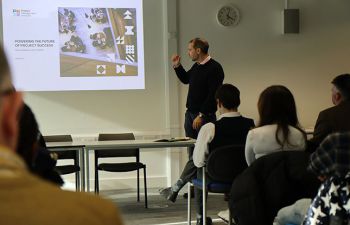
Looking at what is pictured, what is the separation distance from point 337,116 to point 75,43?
11.5 feet

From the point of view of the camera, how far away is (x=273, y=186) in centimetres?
218

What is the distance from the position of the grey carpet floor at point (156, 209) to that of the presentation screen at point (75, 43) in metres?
1.32

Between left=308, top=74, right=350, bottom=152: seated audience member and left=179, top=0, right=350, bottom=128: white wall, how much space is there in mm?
2751

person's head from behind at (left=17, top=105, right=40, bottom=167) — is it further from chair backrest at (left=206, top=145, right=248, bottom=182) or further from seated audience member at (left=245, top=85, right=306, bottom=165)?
chair backrest at (left=206, top=145, right=248, bottom=182)

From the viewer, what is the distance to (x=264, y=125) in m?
2.73

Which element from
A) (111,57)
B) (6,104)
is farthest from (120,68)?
(6,104)

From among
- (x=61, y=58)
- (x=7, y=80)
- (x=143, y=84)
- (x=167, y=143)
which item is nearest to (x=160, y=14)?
(x=143, y=84)

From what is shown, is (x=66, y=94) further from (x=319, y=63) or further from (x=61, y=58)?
(x=319, y=63)

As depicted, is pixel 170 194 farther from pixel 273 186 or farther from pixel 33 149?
pixel 33 149

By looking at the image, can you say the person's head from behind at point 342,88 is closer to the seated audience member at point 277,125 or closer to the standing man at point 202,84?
the seated audience member at point 277,125

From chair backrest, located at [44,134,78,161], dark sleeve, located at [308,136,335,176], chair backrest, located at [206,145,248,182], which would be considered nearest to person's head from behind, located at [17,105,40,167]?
dark sleeve, located at [308,136,335,176]

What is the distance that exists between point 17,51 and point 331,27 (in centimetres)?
398

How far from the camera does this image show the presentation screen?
5.36 m

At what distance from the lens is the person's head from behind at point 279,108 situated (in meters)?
2.67
